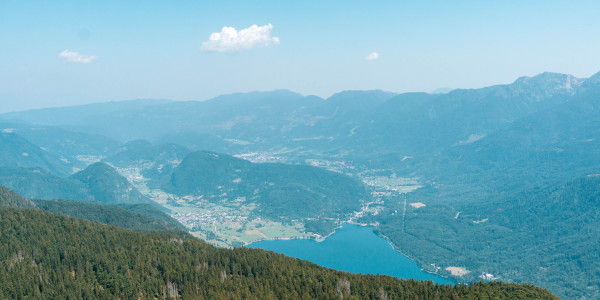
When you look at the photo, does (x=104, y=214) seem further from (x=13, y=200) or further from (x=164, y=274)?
(x=164, y=274)

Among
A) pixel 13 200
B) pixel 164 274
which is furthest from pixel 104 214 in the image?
pixel 164 274

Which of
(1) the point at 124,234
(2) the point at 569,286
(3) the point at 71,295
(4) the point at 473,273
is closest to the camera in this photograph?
(3) the point at 71,295

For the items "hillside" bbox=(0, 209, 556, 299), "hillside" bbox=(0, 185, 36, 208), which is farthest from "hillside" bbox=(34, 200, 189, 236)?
"hillside" bbox=(0, 209, 556, 299)

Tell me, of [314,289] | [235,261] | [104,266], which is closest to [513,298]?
[314,289]

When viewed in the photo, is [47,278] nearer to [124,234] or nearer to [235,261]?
[124,234]

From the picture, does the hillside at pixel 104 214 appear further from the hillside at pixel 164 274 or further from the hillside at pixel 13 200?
the hillside at pixel 164 274

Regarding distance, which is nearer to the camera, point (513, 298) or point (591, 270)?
point (513, 298)

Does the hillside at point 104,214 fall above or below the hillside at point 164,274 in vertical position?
below

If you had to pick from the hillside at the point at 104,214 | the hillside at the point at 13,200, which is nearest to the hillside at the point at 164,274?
the hillside at the point at 13,200
